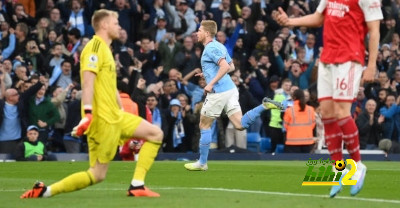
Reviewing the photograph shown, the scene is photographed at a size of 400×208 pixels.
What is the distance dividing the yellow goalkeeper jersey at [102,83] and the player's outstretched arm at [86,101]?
105 millimetres

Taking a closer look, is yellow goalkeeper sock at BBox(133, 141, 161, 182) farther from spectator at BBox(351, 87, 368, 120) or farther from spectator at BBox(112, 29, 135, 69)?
spectator at BBox(351, 87, 368, 120)

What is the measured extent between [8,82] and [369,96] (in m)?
9.99

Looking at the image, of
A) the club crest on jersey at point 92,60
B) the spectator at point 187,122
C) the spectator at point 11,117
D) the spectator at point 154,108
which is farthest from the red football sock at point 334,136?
the spectator at point 187,122

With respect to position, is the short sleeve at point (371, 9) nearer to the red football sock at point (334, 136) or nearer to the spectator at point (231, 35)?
the red football sock at point (334, 136)

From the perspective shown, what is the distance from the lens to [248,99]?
2850cm

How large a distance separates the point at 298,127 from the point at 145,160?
1421 cm

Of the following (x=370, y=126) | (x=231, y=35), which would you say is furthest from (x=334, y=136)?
(x=231, y=35)

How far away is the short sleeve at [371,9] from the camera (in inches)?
526

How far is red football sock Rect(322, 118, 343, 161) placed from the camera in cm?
1346

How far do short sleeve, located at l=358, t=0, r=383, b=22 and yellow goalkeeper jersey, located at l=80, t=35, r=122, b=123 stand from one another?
3.19m

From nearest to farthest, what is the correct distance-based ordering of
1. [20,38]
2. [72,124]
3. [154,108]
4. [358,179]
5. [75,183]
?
[75,183]
[358,179]
[72,124]
[154,108]
[20,38]

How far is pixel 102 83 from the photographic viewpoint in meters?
12.5

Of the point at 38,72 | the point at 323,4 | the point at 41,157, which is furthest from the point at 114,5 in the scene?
the point at 323,4

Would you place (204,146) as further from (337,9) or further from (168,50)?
(168,50)
